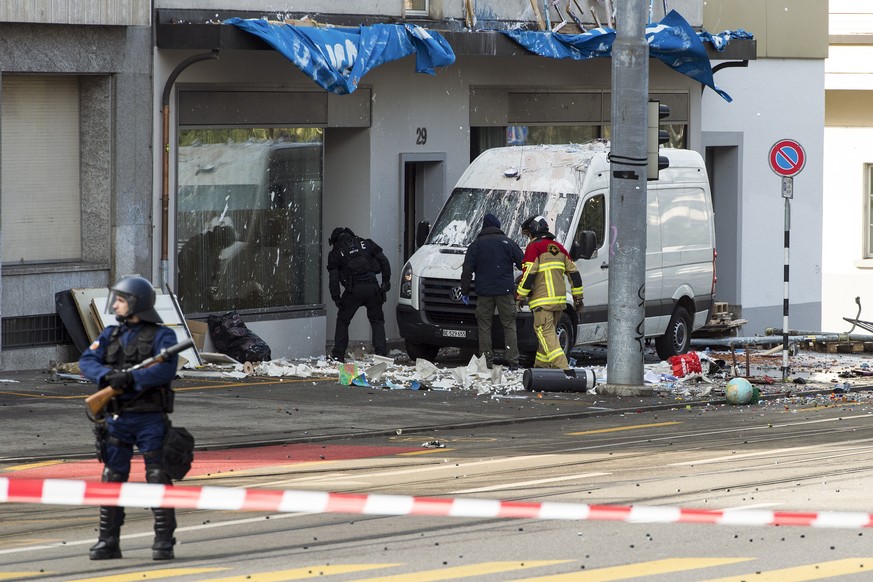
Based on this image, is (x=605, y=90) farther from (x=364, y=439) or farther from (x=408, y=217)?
(x=364, y=439)

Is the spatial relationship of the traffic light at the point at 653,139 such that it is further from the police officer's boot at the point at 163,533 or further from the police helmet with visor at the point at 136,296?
the police officer's boot at the point at 163,533

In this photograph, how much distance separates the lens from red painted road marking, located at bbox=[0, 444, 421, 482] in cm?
1204

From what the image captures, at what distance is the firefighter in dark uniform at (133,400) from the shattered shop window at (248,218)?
11333 millimetres

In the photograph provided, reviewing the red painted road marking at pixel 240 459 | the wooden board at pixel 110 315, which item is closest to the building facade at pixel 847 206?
the wooden board at pixel 110 315

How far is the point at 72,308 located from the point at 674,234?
7.78 metres

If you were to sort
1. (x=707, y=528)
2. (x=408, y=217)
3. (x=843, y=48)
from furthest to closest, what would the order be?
1. (x=843, y=48)
2. (x=408, y=217)
3. (x=707, y=528)

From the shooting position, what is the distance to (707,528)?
9992 mm

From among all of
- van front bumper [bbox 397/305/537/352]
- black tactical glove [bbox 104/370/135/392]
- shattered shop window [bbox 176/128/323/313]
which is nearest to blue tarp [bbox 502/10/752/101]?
shattered shop window [bbox 176/128/323/313]

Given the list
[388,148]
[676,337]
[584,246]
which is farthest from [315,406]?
[676,337]

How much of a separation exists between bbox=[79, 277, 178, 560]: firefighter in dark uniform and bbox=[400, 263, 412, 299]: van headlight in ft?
38.8

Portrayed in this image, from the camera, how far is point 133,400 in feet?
29.0

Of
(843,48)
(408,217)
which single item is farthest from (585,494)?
(843,48)

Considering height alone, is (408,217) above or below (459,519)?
above

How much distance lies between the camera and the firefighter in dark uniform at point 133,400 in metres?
8.80
